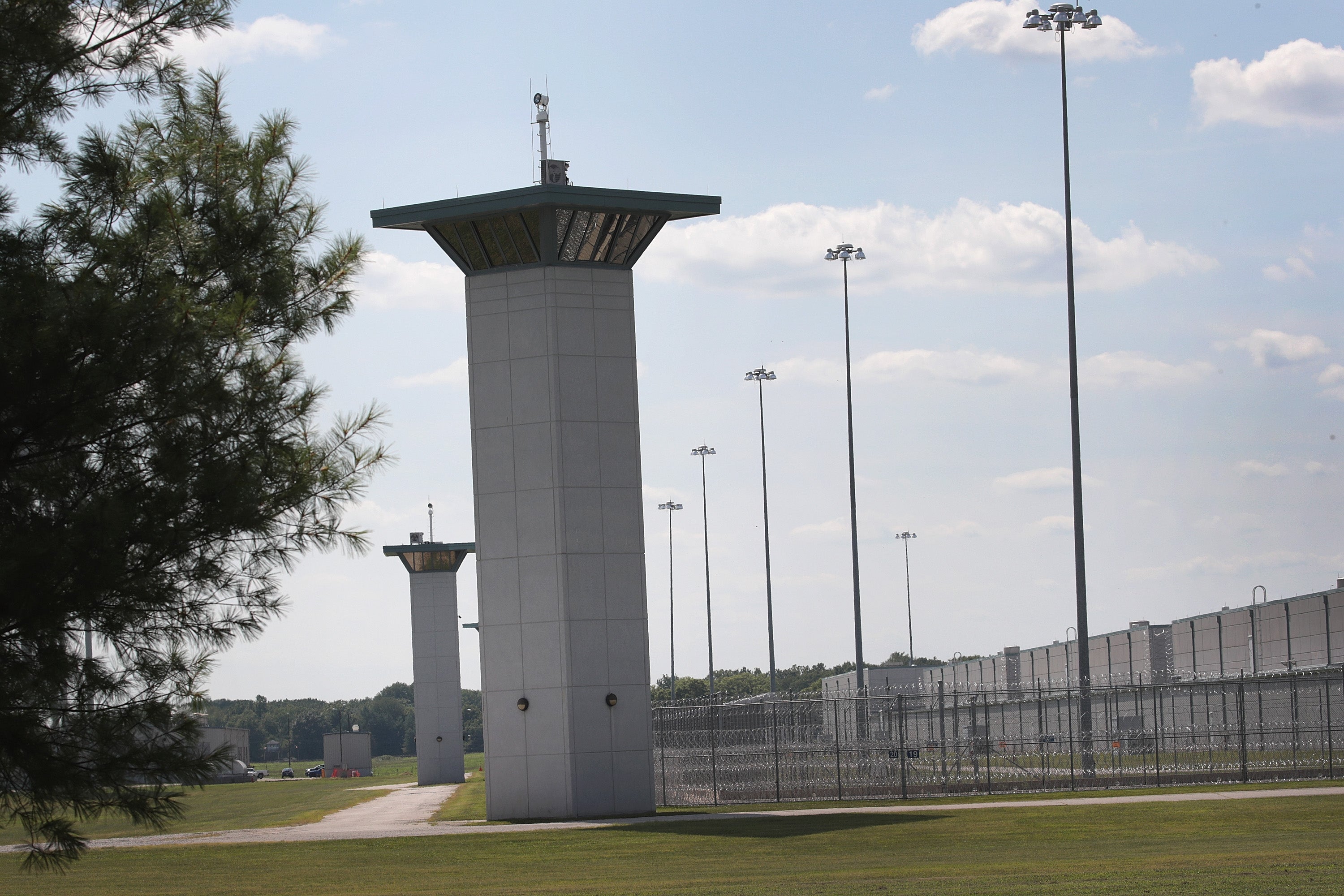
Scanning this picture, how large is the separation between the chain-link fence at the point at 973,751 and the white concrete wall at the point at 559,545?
2.68m

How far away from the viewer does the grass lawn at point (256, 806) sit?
33344 mm

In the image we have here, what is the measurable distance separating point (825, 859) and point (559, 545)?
11.2 meters

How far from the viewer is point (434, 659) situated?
63.5m

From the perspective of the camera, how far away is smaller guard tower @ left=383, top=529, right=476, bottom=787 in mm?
63406

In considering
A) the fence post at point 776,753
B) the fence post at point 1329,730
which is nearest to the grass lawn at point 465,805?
the fence post at point 776,753

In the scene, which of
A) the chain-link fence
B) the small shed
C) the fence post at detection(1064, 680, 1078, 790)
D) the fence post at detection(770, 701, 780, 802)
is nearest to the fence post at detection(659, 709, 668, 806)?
the chain-link fence

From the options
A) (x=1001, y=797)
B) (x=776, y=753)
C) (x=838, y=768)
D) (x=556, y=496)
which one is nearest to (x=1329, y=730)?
(x=1001, y=797)

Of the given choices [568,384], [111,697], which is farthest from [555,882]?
[568,384]

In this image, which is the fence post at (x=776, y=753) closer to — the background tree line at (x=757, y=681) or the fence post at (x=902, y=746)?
the fence post at (x=902, y=746)

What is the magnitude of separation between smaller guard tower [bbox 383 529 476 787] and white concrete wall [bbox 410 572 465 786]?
21 mm

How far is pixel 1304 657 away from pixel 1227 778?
9.50 metres

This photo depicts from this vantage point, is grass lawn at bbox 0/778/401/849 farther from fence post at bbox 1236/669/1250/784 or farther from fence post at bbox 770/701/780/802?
fence post at bbox 1236/669/1250/784

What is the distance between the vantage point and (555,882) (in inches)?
691

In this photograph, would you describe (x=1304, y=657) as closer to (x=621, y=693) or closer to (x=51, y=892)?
(x=621, y=693)
